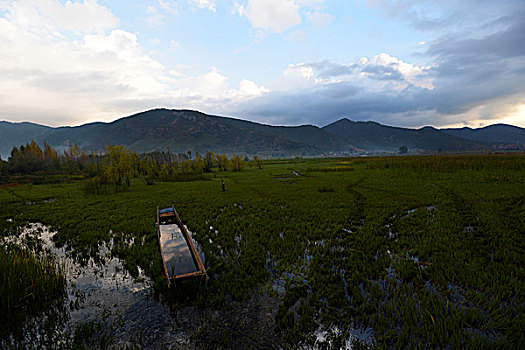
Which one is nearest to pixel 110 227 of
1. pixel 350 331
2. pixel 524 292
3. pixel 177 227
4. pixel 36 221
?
pixel 177 227

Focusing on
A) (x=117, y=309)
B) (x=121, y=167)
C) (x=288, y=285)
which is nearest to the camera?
(x=117, y=309)

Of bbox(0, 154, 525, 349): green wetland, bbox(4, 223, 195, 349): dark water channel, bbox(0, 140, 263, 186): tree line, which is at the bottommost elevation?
bbox(4, 223, 195, 349): dark water channel

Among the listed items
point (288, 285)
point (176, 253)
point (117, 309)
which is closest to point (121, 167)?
point (176, 253)

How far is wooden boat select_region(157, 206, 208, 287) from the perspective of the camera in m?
8.41

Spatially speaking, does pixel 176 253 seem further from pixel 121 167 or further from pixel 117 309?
pixel 121 167

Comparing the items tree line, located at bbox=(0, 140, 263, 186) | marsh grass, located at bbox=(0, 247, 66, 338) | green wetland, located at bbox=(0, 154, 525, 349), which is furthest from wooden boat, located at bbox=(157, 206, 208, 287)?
tree line, located at bbox=(0, 140, 263, 186)

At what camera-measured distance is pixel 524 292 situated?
7.71 m

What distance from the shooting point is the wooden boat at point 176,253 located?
8.41 metres

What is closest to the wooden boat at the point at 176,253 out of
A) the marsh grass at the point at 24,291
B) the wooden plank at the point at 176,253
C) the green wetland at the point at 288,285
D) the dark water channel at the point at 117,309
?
the wooden plank at the point at 176,253

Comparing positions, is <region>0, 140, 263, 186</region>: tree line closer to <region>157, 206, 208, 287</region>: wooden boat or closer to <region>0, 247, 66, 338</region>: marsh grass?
<region>157, 206, 208, 287</region>: wooden boat

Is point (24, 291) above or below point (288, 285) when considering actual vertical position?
above

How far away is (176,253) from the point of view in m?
12.0

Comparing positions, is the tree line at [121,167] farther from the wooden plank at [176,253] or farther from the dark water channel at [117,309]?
the dark water channel at [117,309]

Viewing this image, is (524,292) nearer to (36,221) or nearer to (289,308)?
(289,308)
